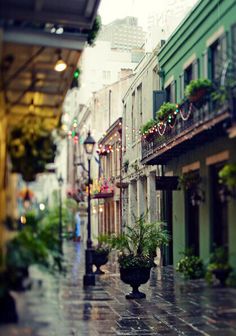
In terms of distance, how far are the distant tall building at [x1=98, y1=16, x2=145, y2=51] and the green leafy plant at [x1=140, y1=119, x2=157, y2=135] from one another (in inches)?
27.9

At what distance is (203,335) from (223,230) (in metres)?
4.89

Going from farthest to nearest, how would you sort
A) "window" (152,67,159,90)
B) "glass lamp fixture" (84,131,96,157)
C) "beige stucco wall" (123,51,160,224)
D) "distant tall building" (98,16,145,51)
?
"glass lamp fixture" (84,131,96,157), "beige stucco wall" (123,51,160,224), "window" (152,67,159,90), "distant tall building" (98,16,145,51)

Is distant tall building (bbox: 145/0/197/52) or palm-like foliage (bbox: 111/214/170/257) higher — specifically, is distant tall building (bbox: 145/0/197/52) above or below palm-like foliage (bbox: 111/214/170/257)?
above

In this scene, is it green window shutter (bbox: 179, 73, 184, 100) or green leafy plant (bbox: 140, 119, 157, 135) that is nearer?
green window shutter (bbox: 179, 73, 184, 100)

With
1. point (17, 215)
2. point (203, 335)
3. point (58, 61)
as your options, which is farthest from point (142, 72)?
point (17, 215)

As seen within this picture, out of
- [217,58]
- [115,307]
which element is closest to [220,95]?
[217,58]

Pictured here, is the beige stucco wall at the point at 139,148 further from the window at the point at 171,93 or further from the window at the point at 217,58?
the window at the point at 217,58

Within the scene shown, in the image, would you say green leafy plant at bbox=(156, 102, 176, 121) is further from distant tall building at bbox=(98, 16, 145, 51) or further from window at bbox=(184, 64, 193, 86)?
distant tall building at bbox=(98, 16, 145, 51)

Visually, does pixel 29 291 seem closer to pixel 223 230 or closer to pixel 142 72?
pixel 223 230

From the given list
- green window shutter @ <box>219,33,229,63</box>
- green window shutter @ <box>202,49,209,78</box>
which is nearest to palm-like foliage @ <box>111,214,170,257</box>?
green window shutter @ <box>202,49,209,78</box>

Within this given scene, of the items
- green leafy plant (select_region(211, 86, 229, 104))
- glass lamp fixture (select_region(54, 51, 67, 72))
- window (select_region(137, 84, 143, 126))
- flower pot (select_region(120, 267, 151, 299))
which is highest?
window (select_region(137, 84, 143, 126))

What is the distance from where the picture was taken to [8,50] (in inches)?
128

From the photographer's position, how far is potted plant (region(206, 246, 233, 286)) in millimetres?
3273

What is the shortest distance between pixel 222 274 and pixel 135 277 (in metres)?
A: 8.21
